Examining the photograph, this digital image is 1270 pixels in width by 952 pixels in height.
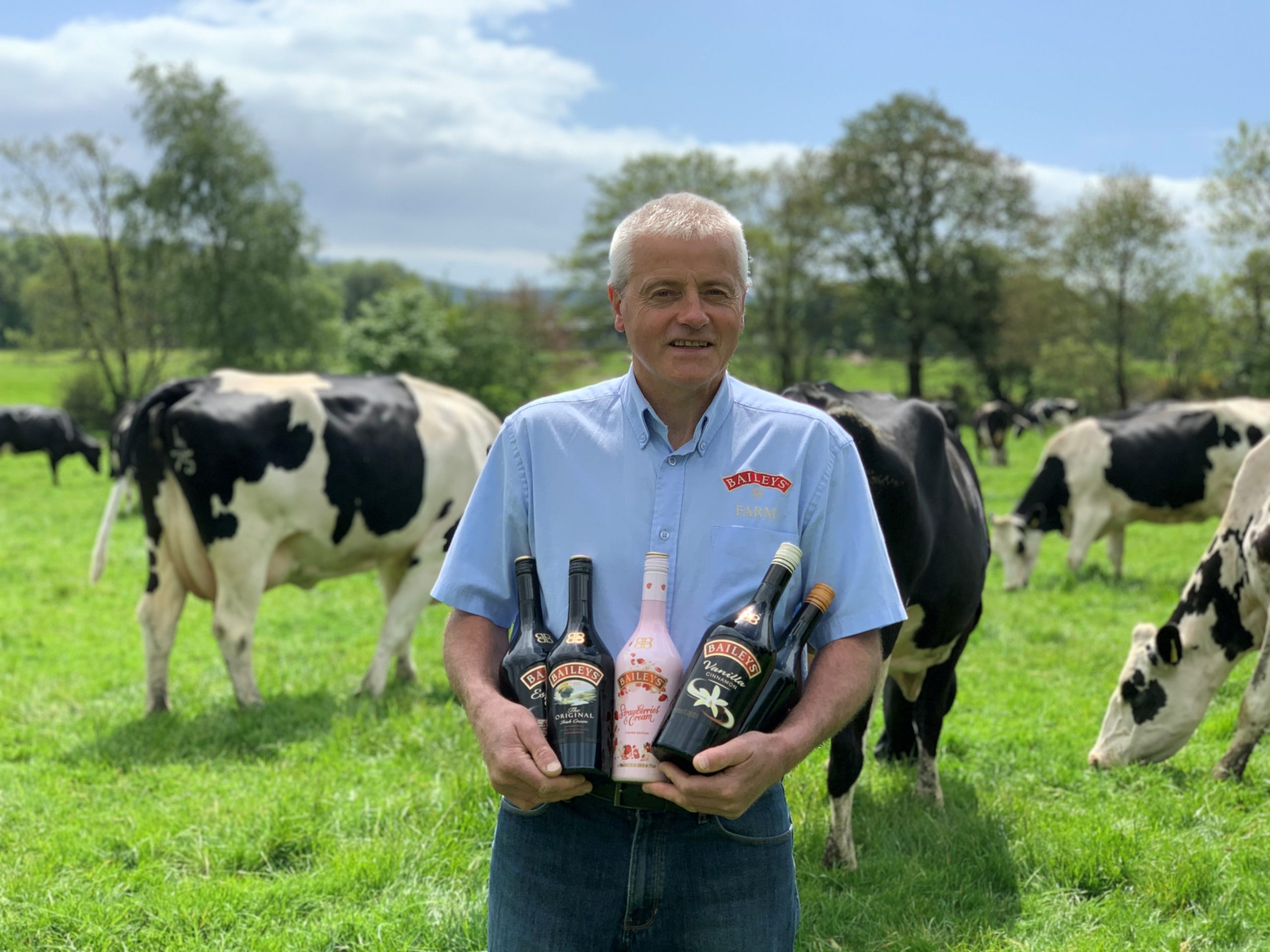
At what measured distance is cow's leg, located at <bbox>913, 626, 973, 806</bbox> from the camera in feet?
16.7

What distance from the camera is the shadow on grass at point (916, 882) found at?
3.82m

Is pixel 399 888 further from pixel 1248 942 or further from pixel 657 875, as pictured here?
pixel 1248 942

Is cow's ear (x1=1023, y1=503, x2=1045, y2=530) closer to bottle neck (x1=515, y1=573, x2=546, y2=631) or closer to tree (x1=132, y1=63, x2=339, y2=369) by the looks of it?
bottle neck (x1=515, y1=573, x2=546, y2=631)

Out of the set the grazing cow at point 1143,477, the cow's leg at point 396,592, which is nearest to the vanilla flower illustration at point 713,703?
the cow's leg at point 396,592

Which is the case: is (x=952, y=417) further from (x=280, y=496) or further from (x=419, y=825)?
(x=280, y=496)

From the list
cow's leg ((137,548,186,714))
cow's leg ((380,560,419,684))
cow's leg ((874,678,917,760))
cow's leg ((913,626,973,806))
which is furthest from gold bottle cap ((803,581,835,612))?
cow's leg ((380,560,419,684))

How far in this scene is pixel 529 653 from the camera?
214 cm

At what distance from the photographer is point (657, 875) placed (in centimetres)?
216

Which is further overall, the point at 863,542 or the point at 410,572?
the point at 410,572

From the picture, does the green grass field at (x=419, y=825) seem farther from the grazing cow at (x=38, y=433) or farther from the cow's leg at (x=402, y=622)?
the grazing cow at (x=38, y=433)

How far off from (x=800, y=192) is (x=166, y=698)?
41312 millimetres

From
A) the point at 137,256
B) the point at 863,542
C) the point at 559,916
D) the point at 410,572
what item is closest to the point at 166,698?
the point at 410,572

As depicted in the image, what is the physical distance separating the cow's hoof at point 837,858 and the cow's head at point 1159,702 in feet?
7.21

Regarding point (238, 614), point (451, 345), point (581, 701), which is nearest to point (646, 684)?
point (581, 701)
